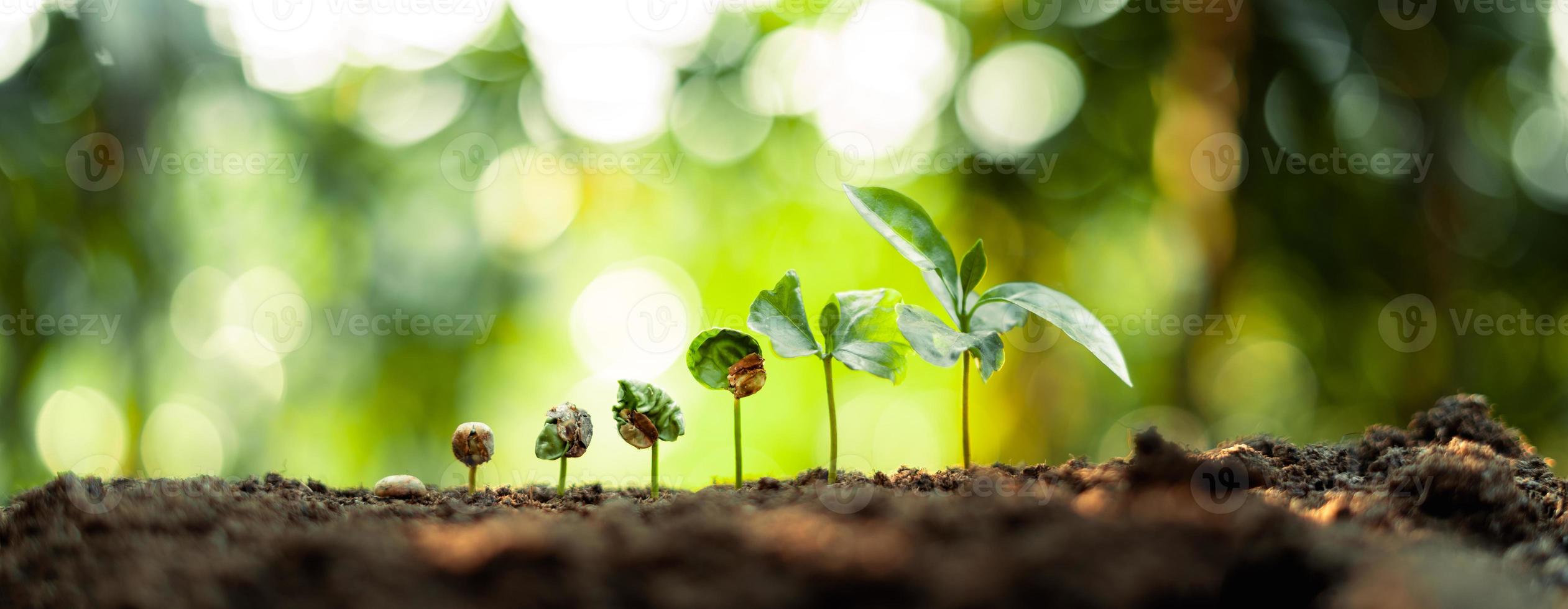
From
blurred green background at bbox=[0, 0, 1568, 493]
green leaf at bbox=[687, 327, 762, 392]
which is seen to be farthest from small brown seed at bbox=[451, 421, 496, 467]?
blurred green background at bbox=[0, 0, 1568, 493]

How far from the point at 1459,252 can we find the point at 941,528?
5219 millimetres

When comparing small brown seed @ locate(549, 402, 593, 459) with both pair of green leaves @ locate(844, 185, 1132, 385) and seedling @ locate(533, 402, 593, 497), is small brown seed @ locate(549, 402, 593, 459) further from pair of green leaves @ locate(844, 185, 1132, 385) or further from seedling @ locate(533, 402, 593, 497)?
pair of green leaves @ locate(844, 185, 1132, 385)

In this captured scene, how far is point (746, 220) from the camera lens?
6.52m

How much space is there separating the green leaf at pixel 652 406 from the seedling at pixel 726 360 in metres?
0.07

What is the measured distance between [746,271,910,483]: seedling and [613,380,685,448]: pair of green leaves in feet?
0.68

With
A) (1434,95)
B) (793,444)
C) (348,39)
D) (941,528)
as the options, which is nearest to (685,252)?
(793,444)

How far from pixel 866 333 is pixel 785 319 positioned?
0.15m

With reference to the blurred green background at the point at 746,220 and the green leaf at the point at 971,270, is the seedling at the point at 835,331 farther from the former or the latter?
the blurred green background at the point at 746,220

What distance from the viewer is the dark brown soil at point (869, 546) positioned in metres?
0.64

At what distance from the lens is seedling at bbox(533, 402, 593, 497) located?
1436 mm

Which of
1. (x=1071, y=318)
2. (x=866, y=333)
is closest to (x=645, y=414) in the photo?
(x=866, y=333)

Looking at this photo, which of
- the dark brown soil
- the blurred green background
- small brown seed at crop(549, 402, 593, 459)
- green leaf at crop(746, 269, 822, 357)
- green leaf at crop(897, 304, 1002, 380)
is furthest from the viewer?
the blurred green background

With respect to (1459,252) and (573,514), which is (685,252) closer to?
(1459,252)

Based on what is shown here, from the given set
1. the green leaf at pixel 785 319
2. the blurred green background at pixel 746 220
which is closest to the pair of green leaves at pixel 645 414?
the green leaf at pixel 785 319
